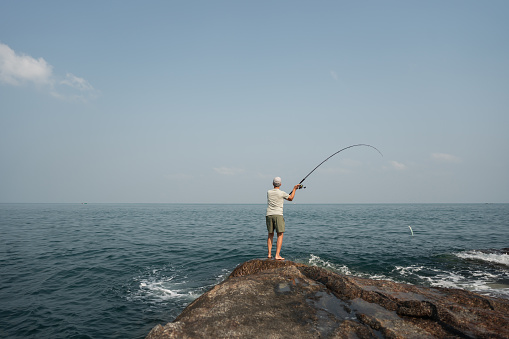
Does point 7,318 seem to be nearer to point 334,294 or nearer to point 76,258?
point 76,258

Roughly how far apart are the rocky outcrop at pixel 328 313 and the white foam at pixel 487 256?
30.4 ft

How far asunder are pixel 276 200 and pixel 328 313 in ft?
12.8

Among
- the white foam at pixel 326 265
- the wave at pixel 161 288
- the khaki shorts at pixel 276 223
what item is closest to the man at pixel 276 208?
the khaki shorts at pixel 276 223

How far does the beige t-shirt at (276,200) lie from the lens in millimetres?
7734

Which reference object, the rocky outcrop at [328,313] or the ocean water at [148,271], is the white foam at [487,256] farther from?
the rocky outcrop at [328,313]

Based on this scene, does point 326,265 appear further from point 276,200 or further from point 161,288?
point 161,288

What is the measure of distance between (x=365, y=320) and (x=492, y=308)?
2.67 m

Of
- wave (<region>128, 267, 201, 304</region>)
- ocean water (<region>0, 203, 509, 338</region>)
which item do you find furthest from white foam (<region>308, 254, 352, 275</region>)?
wave (<region>128, 267, 201, 304</region>)

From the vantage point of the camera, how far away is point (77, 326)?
6219 mm

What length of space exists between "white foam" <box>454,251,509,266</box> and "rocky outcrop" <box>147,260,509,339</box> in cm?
928

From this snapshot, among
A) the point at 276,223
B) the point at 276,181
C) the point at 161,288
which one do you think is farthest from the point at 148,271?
the point at 276,181

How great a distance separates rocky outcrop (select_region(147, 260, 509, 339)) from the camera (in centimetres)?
A: 353

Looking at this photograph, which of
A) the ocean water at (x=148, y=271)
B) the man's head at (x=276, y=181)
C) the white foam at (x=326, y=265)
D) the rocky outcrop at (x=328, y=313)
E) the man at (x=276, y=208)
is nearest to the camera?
the rocky outcrop at (x=328, y=313)

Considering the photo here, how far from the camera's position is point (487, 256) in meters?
12.5
